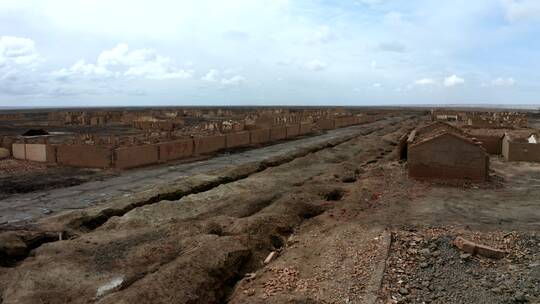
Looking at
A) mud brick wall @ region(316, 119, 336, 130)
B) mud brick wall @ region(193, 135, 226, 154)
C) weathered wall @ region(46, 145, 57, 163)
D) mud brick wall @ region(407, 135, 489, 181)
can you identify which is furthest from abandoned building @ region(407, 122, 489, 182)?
mud brick wall @ region(316, 119, 336, 130)

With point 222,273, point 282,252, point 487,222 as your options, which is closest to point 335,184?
point 487,222

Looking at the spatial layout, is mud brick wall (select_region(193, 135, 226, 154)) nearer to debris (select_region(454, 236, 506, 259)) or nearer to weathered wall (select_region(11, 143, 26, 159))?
weathered wall (select_region(11, 143, 26, 159))

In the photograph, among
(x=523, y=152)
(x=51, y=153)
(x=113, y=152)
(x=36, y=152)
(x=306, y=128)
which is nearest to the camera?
(x=113, y=152)

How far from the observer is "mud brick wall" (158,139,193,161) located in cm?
2450

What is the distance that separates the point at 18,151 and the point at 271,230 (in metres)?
17.7

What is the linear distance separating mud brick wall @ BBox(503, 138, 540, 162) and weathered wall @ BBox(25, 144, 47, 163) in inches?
869

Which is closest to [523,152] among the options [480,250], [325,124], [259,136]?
[480,250]

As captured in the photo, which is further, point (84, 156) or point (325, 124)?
point (325, 124)

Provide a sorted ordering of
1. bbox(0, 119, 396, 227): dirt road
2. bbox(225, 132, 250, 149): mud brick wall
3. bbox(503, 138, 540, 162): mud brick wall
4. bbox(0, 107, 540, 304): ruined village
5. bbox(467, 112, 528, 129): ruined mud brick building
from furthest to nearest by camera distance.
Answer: bbox(467, 112, 528, 129): ruined mud brick building → bbox(225, 132, 250, 149): mud brick wall → bbox(503, 138, 540, 162): mud brick wall → bbox(0, 119, 396, 227): dirt road → bbox(0, 107, 540, 304): ruined village

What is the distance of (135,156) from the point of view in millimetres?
22578

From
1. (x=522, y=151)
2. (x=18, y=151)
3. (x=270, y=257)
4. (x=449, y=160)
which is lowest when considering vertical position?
(x=270, y=257)

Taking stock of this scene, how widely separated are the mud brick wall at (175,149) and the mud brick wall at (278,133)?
12606 mm

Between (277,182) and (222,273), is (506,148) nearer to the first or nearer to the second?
(277,182)

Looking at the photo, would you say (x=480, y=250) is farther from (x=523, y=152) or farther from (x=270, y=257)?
(x=523, y=152)
